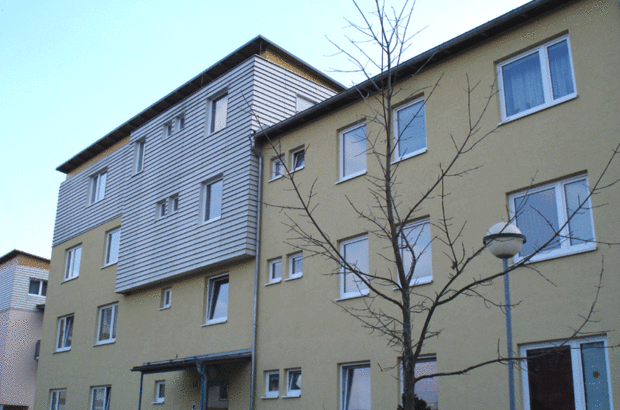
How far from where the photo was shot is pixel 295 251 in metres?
15.5

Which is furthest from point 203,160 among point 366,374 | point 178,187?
point 366,374

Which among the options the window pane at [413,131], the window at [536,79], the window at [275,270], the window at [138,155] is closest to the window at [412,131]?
the window pane at [413,131]

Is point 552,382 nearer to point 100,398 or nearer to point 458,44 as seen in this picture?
point 458,44

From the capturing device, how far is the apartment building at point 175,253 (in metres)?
16.9

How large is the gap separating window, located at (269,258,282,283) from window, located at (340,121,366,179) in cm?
284

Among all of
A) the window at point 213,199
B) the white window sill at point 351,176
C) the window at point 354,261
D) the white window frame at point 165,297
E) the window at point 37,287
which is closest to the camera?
the window at point 354,261

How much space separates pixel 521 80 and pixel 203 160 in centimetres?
1019

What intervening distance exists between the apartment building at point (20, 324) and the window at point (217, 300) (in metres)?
22.5

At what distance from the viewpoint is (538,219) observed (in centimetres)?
1091

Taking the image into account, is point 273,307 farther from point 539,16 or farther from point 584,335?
point 539,16

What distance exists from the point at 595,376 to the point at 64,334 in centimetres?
2113

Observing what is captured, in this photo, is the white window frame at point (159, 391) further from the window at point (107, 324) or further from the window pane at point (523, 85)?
the window pane at point (523, 85)

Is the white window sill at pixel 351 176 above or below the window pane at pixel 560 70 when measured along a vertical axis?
below

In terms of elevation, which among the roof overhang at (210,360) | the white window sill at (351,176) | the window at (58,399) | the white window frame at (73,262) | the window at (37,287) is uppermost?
the window at (37,287)
